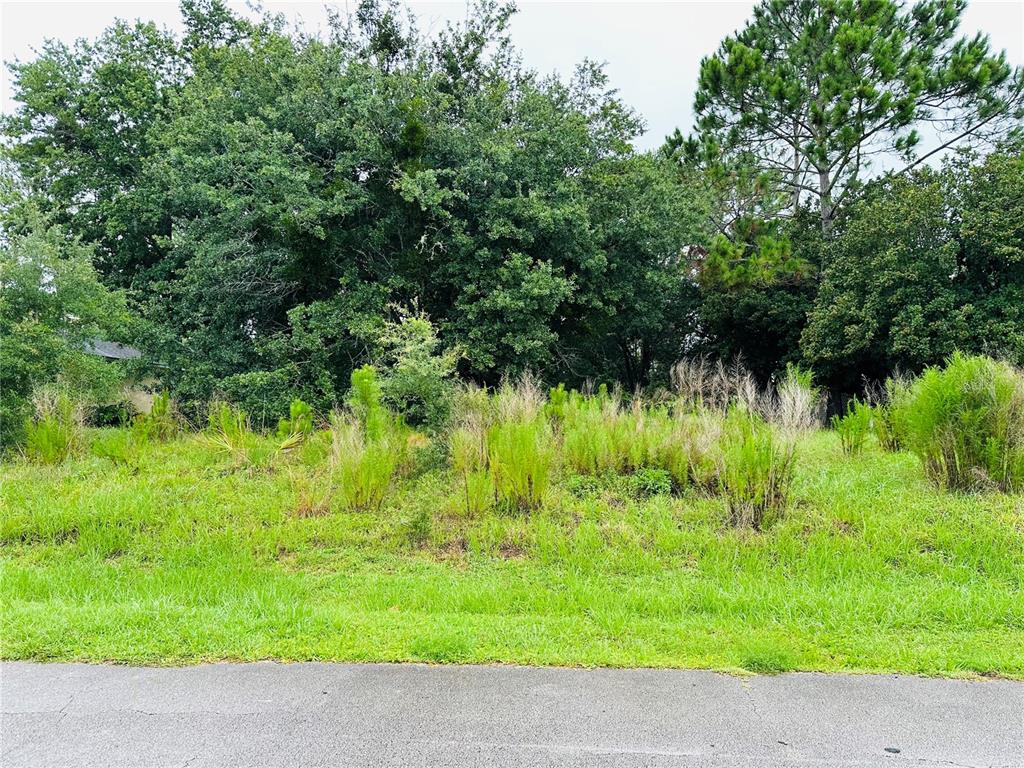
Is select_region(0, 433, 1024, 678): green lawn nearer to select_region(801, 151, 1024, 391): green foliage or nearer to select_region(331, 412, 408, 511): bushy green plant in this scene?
select_region(331, 412, 408, 511): bushy green plant

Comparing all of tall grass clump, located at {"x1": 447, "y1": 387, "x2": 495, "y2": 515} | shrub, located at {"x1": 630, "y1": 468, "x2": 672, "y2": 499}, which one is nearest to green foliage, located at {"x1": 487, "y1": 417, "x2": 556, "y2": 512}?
tall grass clump, located at {"x1": 447, "y1": 387, "x2": 495, "y2": 515}

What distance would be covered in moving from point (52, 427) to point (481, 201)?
35.1ft

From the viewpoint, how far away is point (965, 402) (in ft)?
21.0

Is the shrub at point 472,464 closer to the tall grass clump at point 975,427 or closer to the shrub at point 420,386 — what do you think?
the shrub at point 420,386

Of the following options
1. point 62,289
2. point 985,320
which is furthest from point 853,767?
point 985,320

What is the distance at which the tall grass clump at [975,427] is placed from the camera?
6.28 metres

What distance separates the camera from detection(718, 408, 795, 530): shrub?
226 inches

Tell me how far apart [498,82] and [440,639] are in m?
17.7

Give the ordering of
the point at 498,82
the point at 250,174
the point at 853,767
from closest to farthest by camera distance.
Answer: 1. the point at 853,767
2. the point at 250,174
3. the point at 498,82

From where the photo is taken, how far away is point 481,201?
15523 mm

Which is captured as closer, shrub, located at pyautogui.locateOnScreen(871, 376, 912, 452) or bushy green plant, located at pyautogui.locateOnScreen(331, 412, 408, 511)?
bushy green plant, located at pyautogui.locateOnScreen(331, 412, 408, 511)

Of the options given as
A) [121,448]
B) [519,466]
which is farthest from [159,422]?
[519,466]

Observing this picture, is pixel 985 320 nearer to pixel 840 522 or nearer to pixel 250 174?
pixel 840 522

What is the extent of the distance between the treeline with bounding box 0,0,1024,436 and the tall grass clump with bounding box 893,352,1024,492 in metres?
9.58
